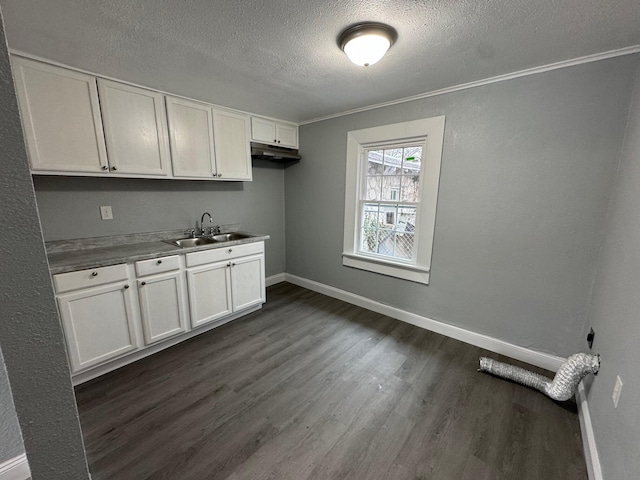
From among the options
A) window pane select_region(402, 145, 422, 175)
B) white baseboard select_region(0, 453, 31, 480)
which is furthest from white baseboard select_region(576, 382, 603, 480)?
white baseboard select_region(0, 453, 31, 480)

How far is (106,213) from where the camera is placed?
238cm

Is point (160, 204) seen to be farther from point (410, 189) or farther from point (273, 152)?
point (410, 189)

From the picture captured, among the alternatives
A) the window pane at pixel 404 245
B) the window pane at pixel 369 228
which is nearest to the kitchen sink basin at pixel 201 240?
the window pane at pixel 369 228

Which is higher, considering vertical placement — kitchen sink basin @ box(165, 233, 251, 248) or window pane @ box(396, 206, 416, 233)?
window pane @ box(396, 206, 416, 233)

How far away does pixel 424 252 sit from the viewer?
105 inches

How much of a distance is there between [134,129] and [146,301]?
56.9 inches

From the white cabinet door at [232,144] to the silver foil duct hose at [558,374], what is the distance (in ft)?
9.66

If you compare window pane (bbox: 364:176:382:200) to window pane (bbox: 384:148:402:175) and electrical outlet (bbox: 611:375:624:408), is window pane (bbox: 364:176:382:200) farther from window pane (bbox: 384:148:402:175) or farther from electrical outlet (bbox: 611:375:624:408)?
electrical outlet (bbox: 611:375:624:408)

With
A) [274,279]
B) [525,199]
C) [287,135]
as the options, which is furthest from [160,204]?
[525,199]

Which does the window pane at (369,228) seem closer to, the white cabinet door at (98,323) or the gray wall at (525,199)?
the gray wall at (525,199)

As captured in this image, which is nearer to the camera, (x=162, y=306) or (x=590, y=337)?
(x=590, y=337)

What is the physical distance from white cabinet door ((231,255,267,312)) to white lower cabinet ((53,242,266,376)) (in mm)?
11

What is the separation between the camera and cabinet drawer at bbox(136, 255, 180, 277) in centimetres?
213

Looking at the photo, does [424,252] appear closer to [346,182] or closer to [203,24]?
[346,182]
